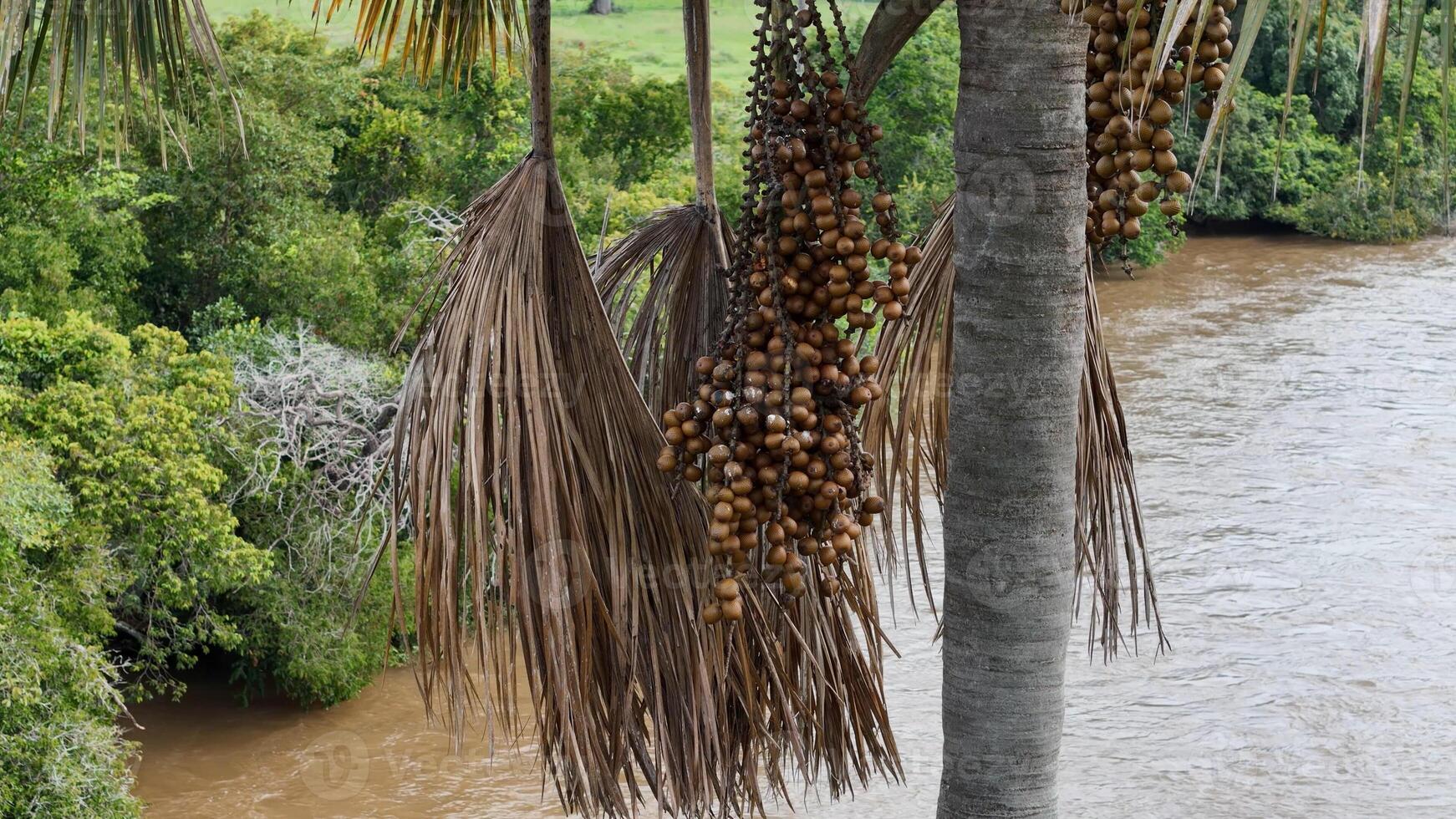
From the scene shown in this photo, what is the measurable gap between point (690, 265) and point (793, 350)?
682mm

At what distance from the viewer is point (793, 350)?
190 cm

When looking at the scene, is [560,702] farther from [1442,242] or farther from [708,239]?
[1442,242]

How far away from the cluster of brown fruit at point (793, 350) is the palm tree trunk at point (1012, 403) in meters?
0.14

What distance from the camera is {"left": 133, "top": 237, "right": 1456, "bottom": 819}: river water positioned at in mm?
6605

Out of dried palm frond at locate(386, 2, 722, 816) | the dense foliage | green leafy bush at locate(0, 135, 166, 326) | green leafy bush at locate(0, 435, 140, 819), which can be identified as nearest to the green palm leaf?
the dense foliage

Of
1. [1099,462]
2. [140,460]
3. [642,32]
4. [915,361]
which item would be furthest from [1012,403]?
[642,32]

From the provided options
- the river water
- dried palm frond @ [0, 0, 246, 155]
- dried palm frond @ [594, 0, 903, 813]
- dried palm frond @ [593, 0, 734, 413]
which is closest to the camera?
dried palm frond @ [0, 0, 246, 155]

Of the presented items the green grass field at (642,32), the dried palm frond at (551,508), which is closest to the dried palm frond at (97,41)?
the dried palm frond at (551,508)

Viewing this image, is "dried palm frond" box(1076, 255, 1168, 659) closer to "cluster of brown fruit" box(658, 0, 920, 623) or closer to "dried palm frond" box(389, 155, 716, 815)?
"cluster of brown fruit" box(658, 0, 920, 623)

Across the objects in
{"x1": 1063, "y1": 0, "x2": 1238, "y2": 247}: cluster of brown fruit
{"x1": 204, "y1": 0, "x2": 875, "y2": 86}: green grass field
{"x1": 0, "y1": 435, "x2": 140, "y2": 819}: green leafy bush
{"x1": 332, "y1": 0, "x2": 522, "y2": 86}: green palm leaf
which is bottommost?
{"x1": 0, "y1": 435, "x2": 140, "y2": 819}: green leafy bush

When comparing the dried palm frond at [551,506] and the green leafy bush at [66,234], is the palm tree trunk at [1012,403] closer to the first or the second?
the dried palm frond at [551,506]

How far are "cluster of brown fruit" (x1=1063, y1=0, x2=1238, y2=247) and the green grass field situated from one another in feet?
56.8

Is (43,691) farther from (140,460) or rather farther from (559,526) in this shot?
(559,526)

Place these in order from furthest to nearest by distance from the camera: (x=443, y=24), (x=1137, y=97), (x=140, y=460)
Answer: (x=140, y=460) → (x=443, y=24) → (x=1137, y=97)
